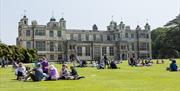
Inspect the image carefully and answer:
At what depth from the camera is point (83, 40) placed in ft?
358

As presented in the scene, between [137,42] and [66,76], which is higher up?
[137,42]

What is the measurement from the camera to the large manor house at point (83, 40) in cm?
10056

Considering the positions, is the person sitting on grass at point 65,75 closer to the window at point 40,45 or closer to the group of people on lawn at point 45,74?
the group of people on lawn at point 45,74

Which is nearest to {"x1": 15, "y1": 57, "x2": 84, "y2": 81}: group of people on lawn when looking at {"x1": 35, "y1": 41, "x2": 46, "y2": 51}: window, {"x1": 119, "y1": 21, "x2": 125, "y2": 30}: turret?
{"x1": 35, "y1": 41, "x2": 46, "y2": 51}: window

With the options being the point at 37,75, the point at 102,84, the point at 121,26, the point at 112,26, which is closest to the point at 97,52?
the point at 121,26

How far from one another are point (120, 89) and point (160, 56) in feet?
309

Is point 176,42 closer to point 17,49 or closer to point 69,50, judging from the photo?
point 69,50

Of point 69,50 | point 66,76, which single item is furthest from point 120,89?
point 69,50

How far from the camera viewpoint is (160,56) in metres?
111

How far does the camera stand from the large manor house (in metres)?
101

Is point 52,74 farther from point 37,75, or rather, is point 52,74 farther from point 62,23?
point 62,23

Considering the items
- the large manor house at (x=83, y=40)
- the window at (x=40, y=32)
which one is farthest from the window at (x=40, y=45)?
the window at (x=40, y=32)

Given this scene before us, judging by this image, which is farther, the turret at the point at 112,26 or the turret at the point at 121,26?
the turret at the point at 112,26

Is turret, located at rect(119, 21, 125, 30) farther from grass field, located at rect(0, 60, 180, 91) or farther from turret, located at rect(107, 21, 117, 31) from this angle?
grass field, located at rect(0, 60, 180, 91)
